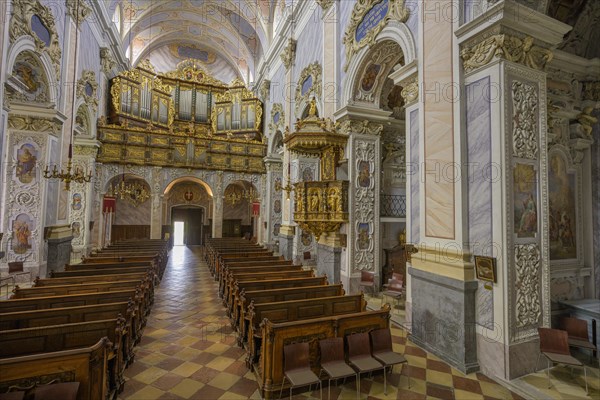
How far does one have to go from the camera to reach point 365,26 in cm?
727

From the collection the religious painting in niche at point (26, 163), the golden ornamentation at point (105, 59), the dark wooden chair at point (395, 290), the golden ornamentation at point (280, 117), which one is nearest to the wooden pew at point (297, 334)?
the dark wooden chair at point (395, 290)

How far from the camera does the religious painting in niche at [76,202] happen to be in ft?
40.9

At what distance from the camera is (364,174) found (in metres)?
7.79

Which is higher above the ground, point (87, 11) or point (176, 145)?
point (87, 11)

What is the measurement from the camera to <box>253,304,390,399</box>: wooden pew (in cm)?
349

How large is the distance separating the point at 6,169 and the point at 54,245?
2.34 m

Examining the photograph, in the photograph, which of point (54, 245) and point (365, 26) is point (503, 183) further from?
point (54, 245)

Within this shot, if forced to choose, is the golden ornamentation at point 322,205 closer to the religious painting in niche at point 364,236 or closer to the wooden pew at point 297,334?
the religious painting in niche at point 364,236

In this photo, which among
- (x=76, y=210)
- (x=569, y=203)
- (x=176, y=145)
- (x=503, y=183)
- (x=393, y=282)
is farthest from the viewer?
(x=176, y=145)

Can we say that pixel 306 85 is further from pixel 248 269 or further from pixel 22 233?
pixel 22 233

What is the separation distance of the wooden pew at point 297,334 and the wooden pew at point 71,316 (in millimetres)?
1814

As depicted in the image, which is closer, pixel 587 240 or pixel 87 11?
pixel 587 240

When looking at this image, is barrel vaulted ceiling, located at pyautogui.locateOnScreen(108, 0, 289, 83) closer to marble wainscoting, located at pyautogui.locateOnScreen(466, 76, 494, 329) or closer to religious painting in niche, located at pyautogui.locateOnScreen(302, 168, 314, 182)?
religious painting in niche, located at pyautogui.locateOnScreen(302, 168, 314, 182)

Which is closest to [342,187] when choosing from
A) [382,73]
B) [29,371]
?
[382,73]
